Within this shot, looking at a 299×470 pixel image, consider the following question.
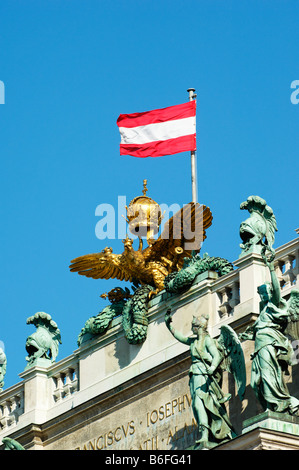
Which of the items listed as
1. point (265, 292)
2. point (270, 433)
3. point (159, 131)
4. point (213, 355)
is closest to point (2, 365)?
point (159, 131)

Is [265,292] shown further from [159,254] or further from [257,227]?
[159,254]

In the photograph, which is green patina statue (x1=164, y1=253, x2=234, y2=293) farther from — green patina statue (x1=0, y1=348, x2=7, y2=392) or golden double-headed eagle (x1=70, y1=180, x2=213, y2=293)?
green patina statue (x1=0, y1=348, x2=7, y2=392)

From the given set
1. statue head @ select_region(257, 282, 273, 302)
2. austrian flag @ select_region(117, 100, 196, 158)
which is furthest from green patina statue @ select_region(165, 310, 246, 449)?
austrian flag @ select_region(117, 100, 196, 158)

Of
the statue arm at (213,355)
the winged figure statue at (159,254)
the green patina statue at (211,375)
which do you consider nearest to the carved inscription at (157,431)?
the green patina statue at (211,375)

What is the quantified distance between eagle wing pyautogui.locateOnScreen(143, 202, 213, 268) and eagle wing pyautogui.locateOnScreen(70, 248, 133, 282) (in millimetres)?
1295

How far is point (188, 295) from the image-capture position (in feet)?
128

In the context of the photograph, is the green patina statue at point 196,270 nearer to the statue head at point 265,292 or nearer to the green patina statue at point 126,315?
the green patina statue at point 126,315

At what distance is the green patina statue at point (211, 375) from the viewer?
35844mm

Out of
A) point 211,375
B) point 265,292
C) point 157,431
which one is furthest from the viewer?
point 157,431

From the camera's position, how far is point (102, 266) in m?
42.2

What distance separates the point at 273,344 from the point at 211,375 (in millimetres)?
1729
